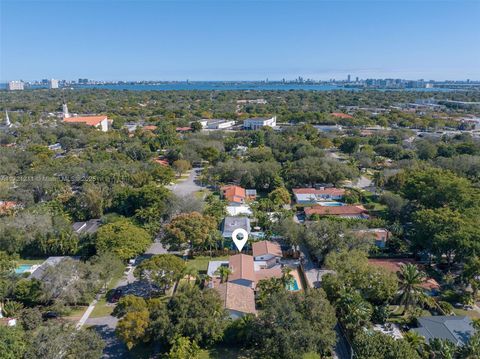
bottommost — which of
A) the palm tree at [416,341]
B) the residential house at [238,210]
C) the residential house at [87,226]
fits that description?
the residential house at [87,226]

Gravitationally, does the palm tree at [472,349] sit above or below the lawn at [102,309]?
above

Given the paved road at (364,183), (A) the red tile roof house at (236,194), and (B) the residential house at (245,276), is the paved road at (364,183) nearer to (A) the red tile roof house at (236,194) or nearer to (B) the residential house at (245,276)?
(A) the red tile roof house at (236,194)

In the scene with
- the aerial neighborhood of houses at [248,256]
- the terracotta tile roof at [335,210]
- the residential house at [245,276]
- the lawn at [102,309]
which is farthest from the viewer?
the terracotta tile roof at [335,210]

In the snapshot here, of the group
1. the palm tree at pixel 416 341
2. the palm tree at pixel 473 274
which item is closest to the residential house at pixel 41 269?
the palm tree at pixel 416 341

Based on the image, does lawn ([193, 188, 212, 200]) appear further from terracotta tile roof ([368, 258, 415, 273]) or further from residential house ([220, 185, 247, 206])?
terracotta tile roof ([368, 258, 415, 273])

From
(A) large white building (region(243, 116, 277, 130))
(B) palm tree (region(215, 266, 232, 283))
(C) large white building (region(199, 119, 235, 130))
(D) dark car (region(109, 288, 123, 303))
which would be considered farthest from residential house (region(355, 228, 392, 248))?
(C) large white building (region(199, 119, 235, 130))

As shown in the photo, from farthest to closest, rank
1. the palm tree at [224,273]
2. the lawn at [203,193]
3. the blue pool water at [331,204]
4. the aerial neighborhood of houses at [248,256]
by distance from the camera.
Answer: the lawn at [203,193] < the blue pool water at [331,204] < the palm tree at [224,273] < the aerial neighborhood of houses at [248,256]
